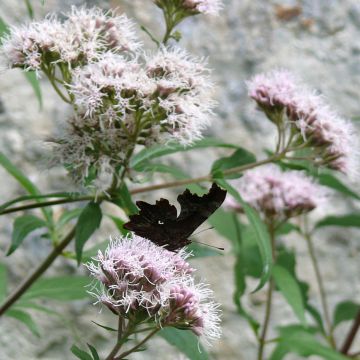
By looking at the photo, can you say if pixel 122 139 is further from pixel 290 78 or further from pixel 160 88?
pixel 290 78

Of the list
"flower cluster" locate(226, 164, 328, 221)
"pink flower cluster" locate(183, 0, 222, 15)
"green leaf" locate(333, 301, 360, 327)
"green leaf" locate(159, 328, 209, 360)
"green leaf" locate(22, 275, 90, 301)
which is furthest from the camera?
"green leaf" locate(333, 301, 360, 327)

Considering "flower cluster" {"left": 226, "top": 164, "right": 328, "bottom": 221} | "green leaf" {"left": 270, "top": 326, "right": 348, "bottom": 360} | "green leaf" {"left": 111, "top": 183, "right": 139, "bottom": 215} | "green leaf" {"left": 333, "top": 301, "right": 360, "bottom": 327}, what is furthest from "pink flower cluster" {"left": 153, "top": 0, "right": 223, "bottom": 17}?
"green leaf" {"left": 333, "top": 301, "right": 360, "bottom": 327}

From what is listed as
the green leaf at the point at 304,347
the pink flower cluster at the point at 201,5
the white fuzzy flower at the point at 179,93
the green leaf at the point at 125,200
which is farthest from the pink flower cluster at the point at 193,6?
the green leaf at the point at 304,347

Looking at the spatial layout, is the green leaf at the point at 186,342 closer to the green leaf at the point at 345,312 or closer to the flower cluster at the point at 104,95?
the flower cluster at the point at 104,95

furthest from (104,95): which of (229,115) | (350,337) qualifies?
(229,115)

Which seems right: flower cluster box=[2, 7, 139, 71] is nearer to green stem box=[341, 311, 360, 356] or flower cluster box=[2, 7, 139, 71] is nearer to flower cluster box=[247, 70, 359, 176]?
flower cluster box=[247, 70, 359, 176]

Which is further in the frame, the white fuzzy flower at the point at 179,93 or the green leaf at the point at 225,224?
the green leaf at the point at 225,224

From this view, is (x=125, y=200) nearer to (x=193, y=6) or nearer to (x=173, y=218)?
(x=173, y=218)
